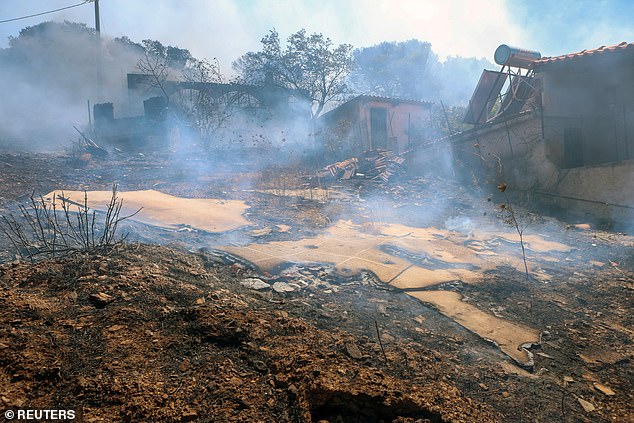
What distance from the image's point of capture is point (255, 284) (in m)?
3.30

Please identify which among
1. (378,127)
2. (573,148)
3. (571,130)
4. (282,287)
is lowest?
(282,287)

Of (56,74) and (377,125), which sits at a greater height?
(56,74)

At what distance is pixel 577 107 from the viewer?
845 cm

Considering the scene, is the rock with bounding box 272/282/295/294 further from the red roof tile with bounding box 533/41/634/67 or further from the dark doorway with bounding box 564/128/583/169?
the red roof tile with bounding box 533/41/634/67

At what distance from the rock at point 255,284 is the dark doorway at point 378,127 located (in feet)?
47.6

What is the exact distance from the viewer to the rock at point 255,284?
323 centimetres

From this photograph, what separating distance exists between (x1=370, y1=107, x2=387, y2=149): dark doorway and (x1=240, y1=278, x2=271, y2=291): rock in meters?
14.5

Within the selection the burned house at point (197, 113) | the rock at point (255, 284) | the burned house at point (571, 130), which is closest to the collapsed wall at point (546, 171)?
the burned house at point (571, 130)

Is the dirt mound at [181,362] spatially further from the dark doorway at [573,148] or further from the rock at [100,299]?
the dark doorway at [573,148]

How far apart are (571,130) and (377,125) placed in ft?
31.7

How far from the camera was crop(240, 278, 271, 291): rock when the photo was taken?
10.6 feet

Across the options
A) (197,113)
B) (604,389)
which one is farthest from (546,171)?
(197,113)

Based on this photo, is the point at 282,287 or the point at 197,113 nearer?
the point at 282,287

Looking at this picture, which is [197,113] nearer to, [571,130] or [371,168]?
[371,168]
